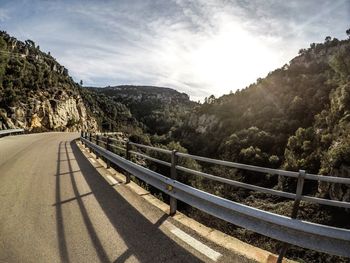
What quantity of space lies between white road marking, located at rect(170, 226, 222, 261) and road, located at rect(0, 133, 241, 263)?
0.07 meters

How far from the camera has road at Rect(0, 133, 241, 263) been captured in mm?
3619

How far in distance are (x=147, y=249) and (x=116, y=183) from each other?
422 centimetres

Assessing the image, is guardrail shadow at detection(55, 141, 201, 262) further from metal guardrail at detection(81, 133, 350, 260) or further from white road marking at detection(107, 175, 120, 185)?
white road marking at detection(107, 175, 120, 185)

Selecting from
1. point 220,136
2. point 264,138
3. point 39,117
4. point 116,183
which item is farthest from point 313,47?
point 116,183

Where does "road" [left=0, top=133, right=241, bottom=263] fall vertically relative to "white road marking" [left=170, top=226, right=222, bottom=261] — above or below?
below

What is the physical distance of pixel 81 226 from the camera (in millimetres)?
4566

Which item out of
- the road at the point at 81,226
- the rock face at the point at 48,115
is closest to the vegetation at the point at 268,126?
the rock face at the point at 48,115

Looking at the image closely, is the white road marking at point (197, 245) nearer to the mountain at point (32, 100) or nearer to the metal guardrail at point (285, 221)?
the metal guardrail at point (285, 221)

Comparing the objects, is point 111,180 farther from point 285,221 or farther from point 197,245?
point 285,221

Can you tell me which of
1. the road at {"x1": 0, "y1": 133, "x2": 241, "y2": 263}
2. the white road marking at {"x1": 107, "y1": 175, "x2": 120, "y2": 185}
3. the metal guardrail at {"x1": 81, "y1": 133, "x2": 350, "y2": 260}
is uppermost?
the metal guardrail at {"x1": 81, "y1": 133, "x2": 350, "y2": 260}

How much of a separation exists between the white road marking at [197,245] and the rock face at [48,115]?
127ft

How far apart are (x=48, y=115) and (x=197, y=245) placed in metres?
58.7

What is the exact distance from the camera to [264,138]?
69312mm

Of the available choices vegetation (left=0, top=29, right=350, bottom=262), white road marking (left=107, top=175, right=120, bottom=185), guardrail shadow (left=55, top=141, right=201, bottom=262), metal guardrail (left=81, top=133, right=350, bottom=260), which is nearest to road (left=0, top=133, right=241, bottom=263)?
guardrail shadow (left=55, top=141, right=201, bottom=262)
